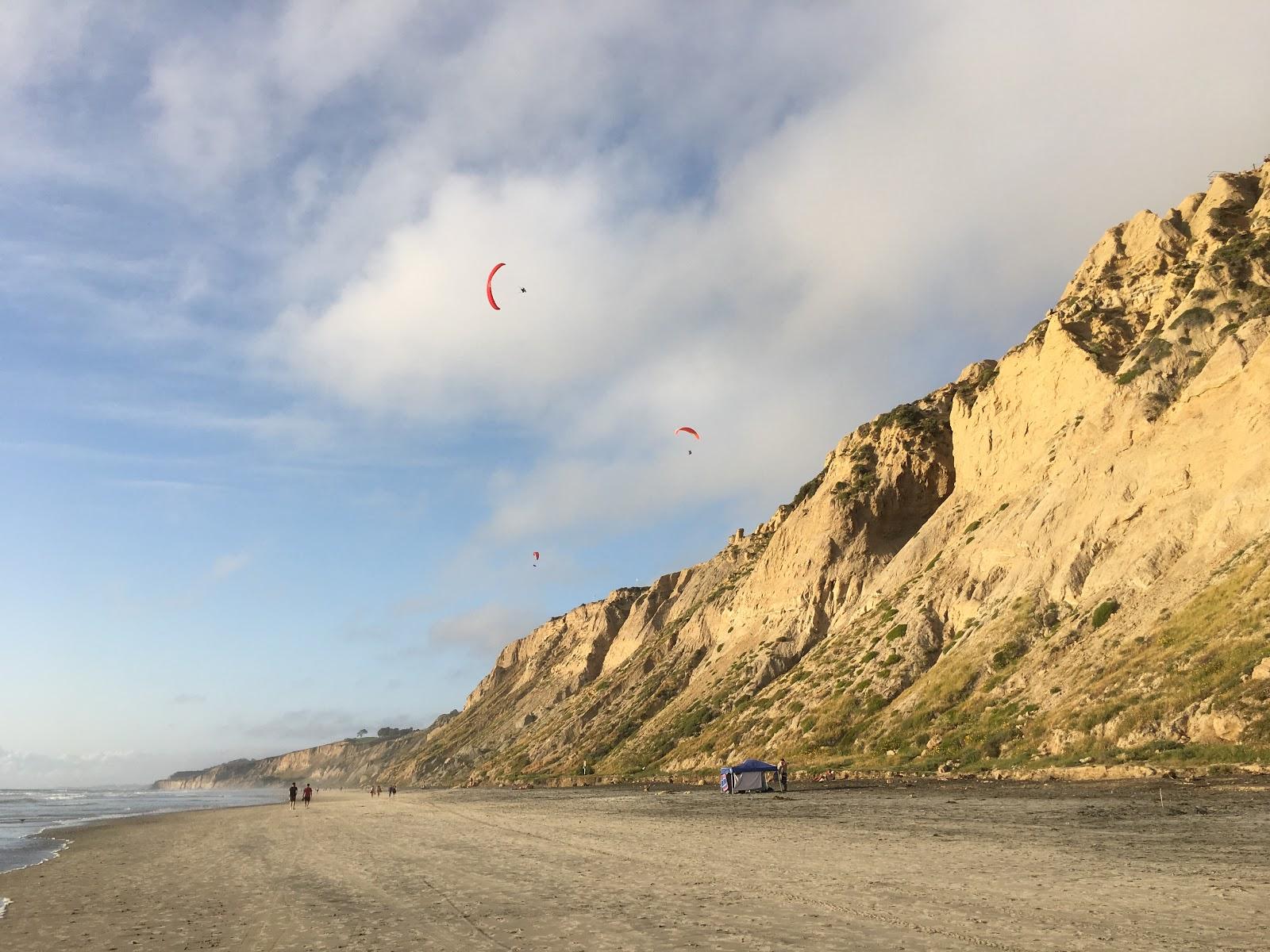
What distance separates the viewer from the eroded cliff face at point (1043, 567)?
104 feet

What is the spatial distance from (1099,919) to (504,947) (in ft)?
22.6

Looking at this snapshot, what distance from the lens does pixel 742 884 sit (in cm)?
1354

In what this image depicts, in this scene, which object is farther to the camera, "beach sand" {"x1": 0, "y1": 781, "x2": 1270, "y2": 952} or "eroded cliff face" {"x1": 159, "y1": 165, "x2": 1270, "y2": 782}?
"eroded cliff face" {"x1": 159, "y1": 165, "x2": 1270, "y2": 782}

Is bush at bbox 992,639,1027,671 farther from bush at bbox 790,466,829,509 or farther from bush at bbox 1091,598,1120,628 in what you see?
Answer: bush at bbox 790,466,829,509

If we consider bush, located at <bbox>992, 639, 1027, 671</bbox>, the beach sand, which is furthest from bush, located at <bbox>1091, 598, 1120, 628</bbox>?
the beach sand

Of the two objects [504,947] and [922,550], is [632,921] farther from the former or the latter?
[922,550]

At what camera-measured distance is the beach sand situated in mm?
9844

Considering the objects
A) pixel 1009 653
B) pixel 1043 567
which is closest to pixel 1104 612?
pixel 1009 653

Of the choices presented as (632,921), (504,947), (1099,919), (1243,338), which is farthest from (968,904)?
(1243,338)

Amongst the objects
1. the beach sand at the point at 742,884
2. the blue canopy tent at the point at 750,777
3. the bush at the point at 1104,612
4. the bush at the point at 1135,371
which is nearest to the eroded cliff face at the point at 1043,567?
the bush at the point at 1104,612

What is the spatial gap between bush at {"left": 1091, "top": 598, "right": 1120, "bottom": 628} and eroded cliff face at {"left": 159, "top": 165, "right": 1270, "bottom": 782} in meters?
0.09

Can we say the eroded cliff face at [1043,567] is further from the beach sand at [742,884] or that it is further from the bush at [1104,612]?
the beach sand at [742,884]

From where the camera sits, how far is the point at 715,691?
69.5 metres

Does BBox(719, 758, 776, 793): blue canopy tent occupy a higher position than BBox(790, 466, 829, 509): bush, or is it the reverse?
BBox(790, 466, 829, 509): bush
